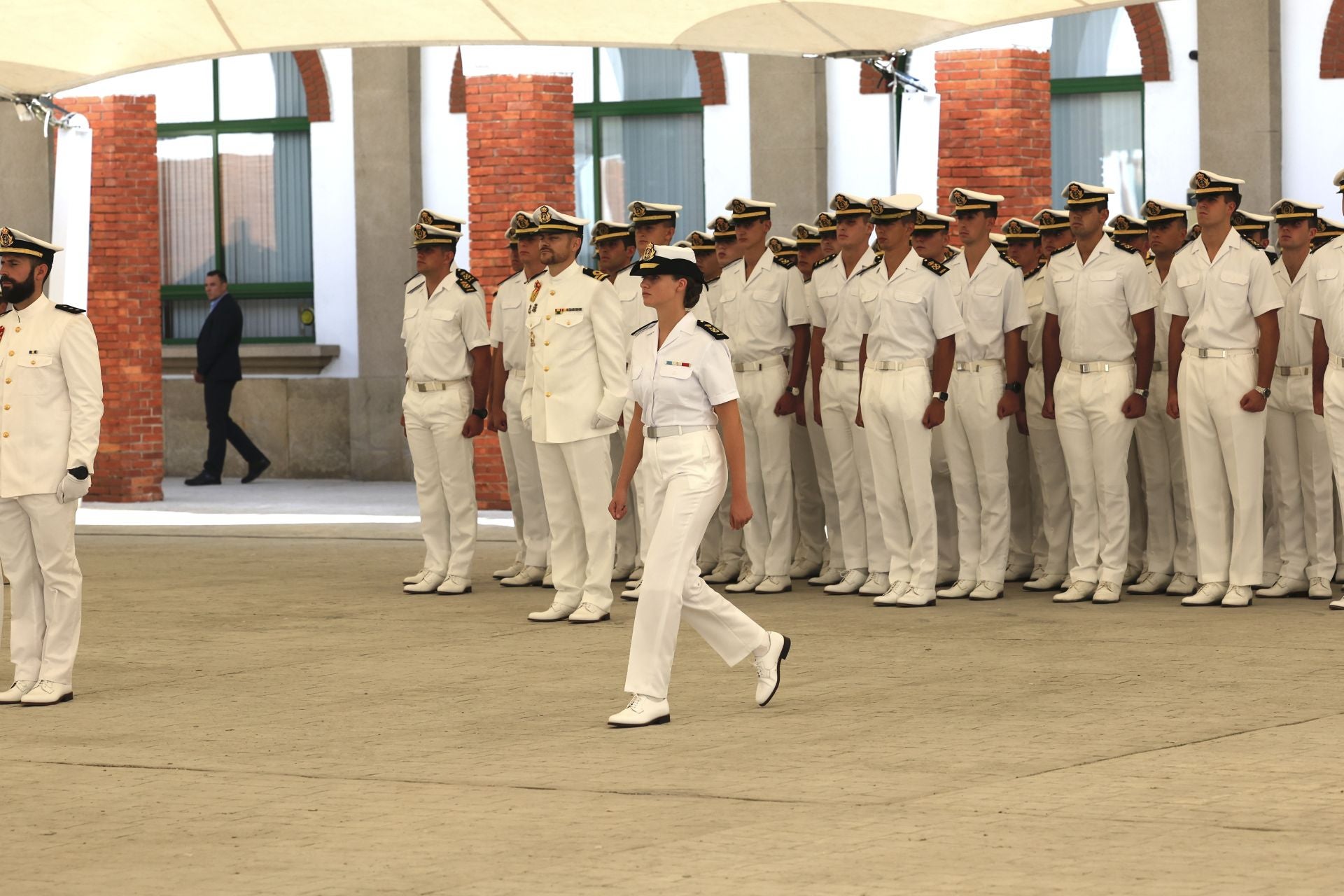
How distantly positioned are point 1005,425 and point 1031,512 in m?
1.21

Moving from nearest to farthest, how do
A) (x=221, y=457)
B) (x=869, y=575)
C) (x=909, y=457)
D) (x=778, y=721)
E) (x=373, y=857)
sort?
(x=373, y=857) < (x=778, y=721) < (x=909, y=457) < (x=869, y=575) < (x=221, y=457)

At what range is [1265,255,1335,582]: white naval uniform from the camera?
36.1 feet

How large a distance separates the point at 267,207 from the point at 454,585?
33.5 ft

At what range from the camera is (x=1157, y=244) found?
11406mm

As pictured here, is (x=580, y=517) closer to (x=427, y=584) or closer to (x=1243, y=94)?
(x=427, y=584)

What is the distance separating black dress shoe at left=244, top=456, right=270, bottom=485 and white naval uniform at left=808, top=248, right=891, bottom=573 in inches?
385

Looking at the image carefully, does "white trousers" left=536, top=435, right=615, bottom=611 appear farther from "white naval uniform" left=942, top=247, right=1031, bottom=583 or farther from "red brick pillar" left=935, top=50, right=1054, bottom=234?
"red brick pillar" left=935, top=50, right=1054, bottom=234

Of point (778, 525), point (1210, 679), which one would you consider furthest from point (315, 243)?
point (1210, 679)

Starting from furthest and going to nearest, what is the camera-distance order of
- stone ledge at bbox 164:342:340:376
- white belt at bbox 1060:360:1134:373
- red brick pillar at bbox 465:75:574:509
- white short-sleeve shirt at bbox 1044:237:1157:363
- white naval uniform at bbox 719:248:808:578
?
stone ledge at bbox 164:342:340:376
red brick pillar at bbox 465:75:574:509
white naval uniform at bbox 719:248:808:578
white belt at bbox 1060:360:1134:373
white short-sleeve shirt at bbox 1044:237:1157:363

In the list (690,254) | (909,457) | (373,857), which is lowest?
(373,857)

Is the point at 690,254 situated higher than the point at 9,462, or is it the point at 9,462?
the point at 690,254

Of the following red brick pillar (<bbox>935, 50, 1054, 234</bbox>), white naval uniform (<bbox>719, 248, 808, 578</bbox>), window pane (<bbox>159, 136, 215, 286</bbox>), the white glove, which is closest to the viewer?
the white glove

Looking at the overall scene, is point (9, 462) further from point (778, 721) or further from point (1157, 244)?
point (1157, 244)

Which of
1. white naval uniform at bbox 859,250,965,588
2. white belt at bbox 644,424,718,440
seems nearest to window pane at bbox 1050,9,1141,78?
white naval uniform at bbox 859,250,965,588
